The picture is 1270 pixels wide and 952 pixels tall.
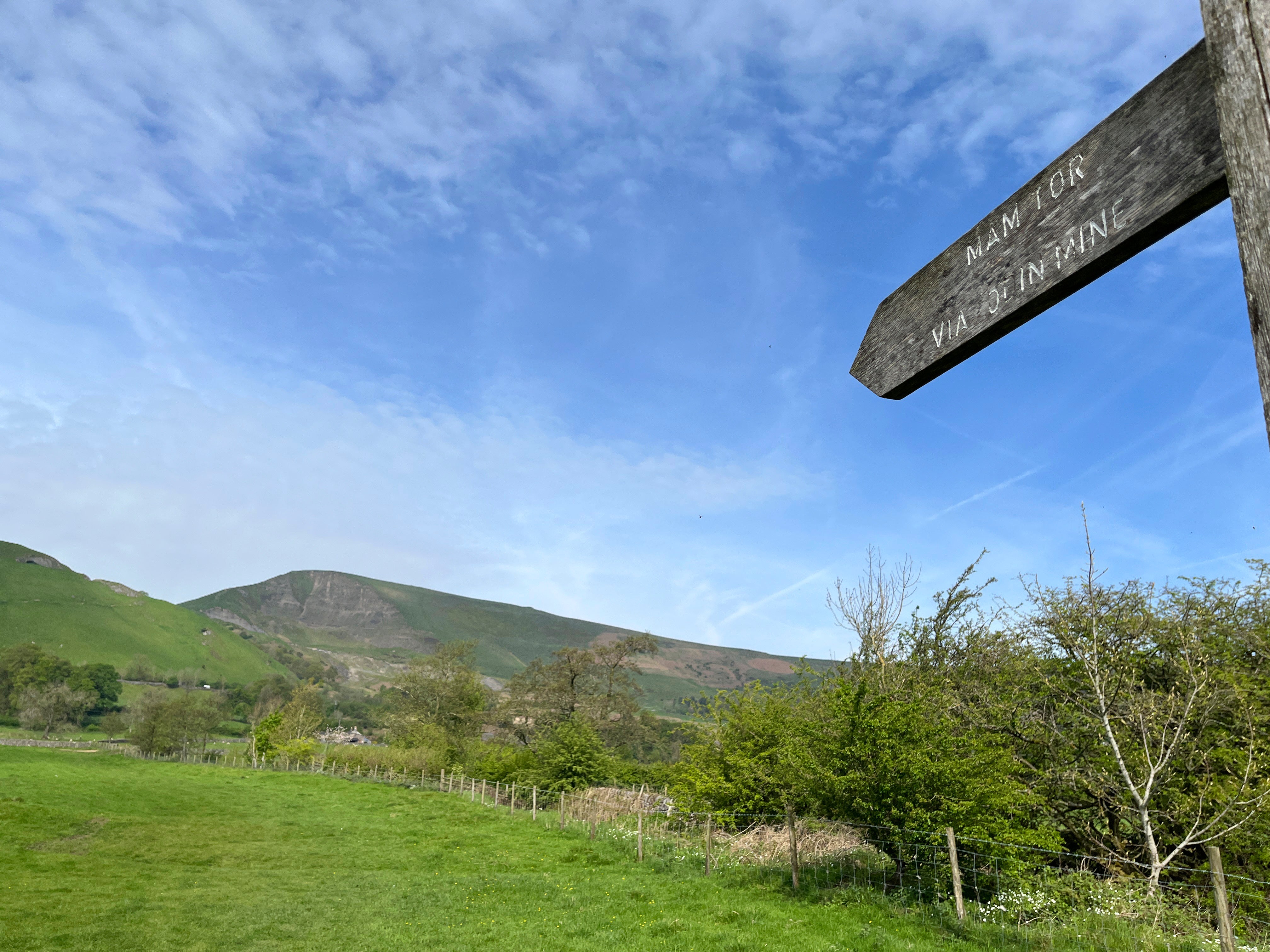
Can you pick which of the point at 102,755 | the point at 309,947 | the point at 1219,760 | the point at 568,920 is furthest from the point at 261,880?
the point at 102,755

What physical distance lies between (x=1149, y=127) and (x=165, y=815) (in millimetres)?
36517

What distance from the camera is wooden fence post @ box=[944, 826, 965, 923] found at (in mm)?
10859

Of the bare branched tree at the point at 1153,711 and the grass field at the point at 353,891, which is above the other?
the bare branched tree at the point at 1153,711

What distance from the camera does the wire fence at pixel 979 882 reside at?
938 cm

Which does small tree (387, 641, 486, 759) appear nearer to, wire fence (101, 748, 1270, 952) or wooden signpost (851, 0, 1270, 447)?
wire fence (101, 748, 1270, 952)

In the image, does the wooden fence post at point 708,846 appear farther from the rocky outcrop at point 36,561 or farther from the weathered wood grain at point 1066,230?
the rocky outcrop at point 36,561

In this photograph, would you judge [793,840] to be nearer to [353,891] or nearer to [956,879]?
[956,879]

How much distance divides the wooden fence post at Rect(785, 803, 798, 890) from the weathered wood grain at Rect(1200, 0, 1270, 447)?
598 inches

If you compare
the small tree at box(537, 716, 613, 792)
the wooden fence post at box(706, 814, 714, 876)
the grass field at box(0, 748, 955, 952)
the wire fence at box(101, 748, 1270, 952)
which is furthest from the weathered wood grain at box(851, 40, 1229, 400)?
the small tree at box(537, 716, 613, 792)

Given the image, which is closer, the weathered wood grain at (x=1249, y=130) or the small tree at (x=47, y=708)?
the weathered wood grain at (x=1249, y=130)

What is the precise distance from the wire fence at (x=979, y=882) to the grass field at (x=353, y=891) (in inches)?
26.5

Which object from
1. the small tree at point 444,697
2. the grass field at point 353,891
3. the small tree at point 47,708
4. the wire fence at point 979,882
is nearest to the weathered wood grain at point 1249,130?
the wire fence at point 979,882

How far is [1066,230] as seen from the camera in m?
1.59

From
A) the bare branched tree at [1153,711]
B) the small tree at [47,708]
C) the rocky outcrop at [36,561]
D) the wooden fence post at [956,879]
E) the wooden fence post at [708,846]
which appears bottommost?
the small tree at [47,708]
